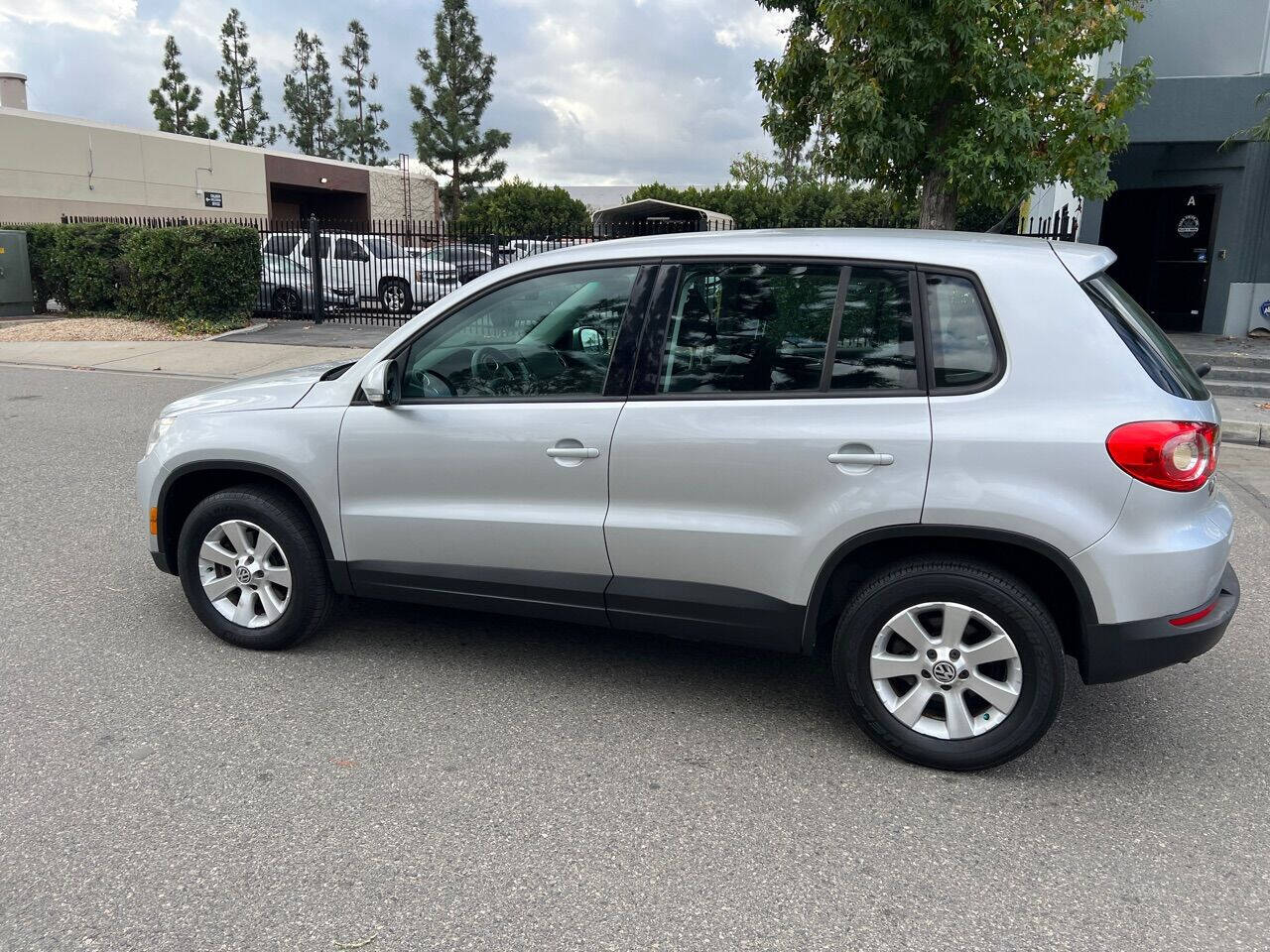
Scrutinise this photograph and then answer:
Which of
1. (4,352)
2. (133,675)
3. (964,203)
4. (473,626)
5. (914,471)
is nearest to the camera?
(914,471)

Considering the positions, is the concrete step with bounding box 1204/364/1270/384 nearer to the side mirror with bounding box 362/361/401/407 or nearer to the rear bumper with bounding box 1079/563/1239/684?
the rear bumper with bounding box 1079/563/1239/684

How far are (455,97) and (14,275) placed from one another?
130ft

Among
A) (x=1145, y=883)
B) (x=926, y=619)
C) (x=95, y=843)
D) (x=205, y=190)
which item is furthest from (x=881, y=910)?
(x=205, y=190)

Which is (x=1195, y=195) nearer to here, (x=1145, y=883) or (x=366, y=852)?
(x=1145, y=883)

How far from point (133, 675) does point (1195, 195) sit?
1700 centimetres

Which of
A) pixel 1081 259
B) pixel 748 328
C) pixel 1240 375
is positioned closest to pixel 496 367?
pixel 748 328

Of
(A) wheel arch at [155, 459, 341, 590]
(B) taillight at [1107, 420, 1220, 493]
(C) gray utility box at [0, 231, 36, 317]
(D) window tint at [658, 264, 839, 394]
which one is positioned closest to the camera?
(B) taillight at [1107, 420, 1220, 493]

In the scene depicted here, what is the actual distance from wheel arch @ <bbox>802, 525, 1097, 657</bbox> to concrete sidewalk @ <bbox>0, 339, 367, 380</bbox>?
36.7ft

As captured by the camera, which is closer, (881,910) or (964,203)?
(881,910)

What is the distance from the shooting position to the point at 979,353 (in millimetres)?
3299

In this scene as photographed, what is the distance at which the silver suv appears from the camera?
3180 mm

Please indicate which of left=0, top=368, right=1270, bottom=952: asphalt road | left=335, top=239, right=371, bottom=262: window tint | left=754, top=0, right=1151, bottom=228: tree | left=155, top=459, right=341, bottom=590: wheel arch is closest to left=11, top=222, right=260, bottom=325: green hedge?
left=335, top=239, right=371, bottom=262: window tint

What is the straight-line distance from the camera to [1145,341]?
11.0 feet

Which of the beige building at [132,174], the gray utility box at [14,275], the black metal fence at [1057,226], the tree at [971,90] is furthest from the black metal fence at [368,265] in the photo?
the beige building at [132,174]
